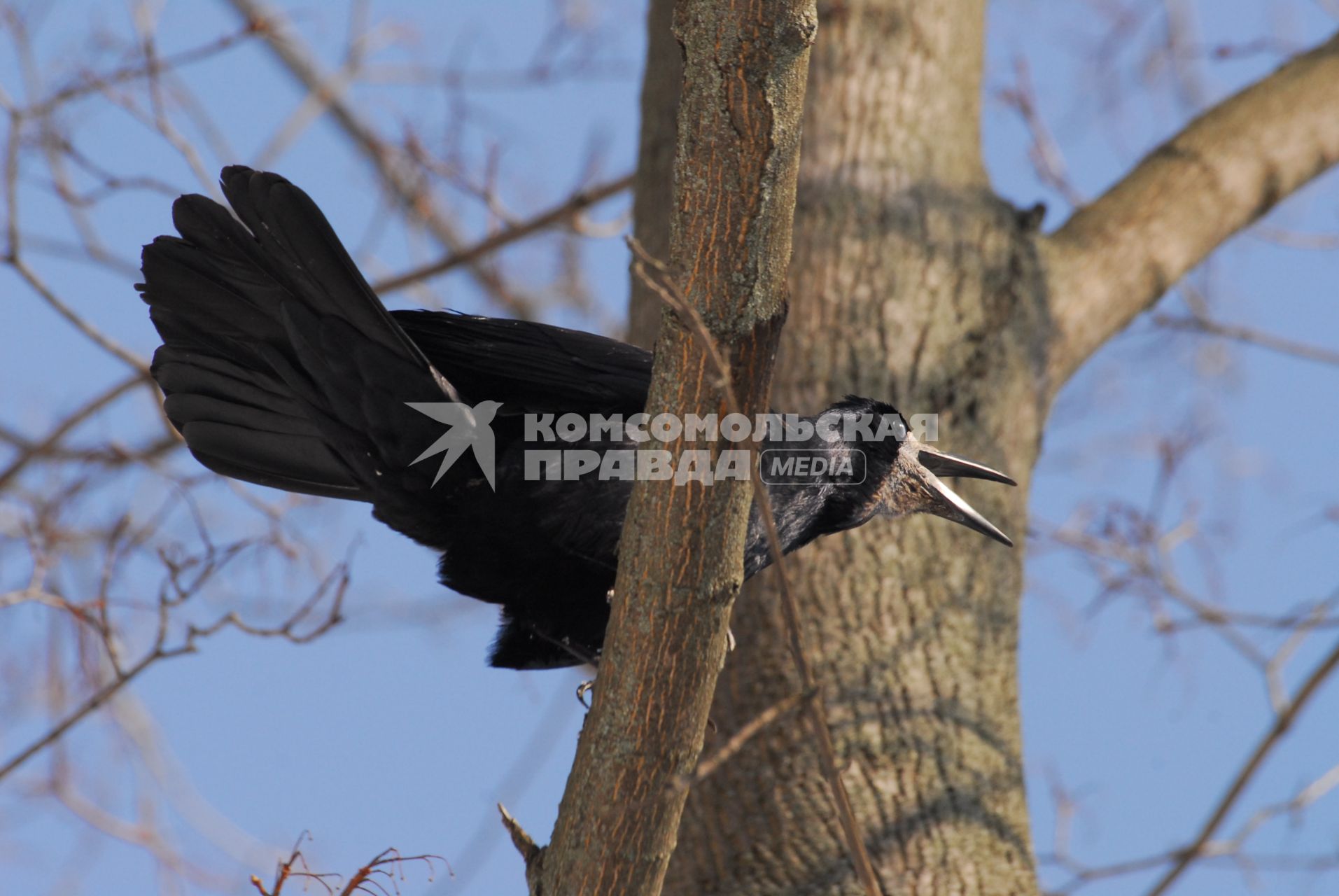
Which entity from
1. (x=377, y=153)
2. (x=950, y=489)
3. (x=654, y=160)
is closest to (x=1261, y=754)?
(x=950, y=489)

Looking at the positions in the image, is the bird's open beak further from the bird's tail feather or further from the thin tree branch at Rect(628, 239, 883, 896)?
the thin tree branch at Rect(628, 239, 883, 896)

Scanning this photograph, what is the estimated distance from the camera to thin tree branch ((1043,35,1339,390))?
12.9 ft

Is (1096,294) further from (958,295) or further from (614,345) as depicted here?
A: (614,345)

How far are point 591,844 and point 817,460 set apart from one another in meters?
1.18

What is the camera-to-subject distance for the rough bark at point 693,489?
190 centimetres

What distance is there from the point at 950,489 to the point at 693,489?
1516mm

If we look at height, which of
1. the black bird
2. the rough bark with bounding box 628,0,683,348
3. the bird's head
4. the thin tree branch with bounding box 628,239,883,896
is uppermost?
the rough bark with bounding box 628,0,683,348

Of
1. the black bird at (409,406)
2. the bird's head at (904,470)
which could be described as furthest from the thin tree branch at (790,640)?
the bird's head at (904,470)

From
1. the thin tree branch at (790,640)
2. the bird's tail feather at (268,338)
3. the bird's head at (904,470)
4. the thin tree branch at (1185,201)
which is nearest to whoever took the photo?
the thin tree branch at (790,640)

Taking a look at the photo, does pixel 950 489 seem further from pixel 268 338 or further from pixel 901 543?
pixel 268 338

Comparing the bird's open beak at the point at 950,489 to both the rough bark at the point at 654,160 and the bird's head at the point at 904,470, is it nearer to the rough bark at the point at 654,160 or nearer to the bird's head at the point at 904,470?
the bird's head at the point at 904,470

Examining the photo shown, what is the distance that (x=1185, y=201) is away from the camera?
4.06 meters

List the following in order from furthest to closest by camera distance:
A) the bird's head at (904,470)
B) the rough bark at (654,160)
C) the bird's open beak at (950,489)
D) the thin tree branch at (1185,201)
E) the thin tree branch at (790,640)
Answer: the thin tree branch at (1185,201) < the rough bark at (654,160) < the bird's open beak at (950,489) < the bird's head at (904,470) < the thin tree branch at (790,640)

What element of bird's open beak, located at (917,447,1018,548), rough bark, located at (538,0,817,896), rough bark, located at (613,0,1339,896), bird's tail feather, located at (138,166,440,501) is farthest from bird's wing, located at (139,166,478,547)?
bird's open beak, located at (917,447,1018,548)
